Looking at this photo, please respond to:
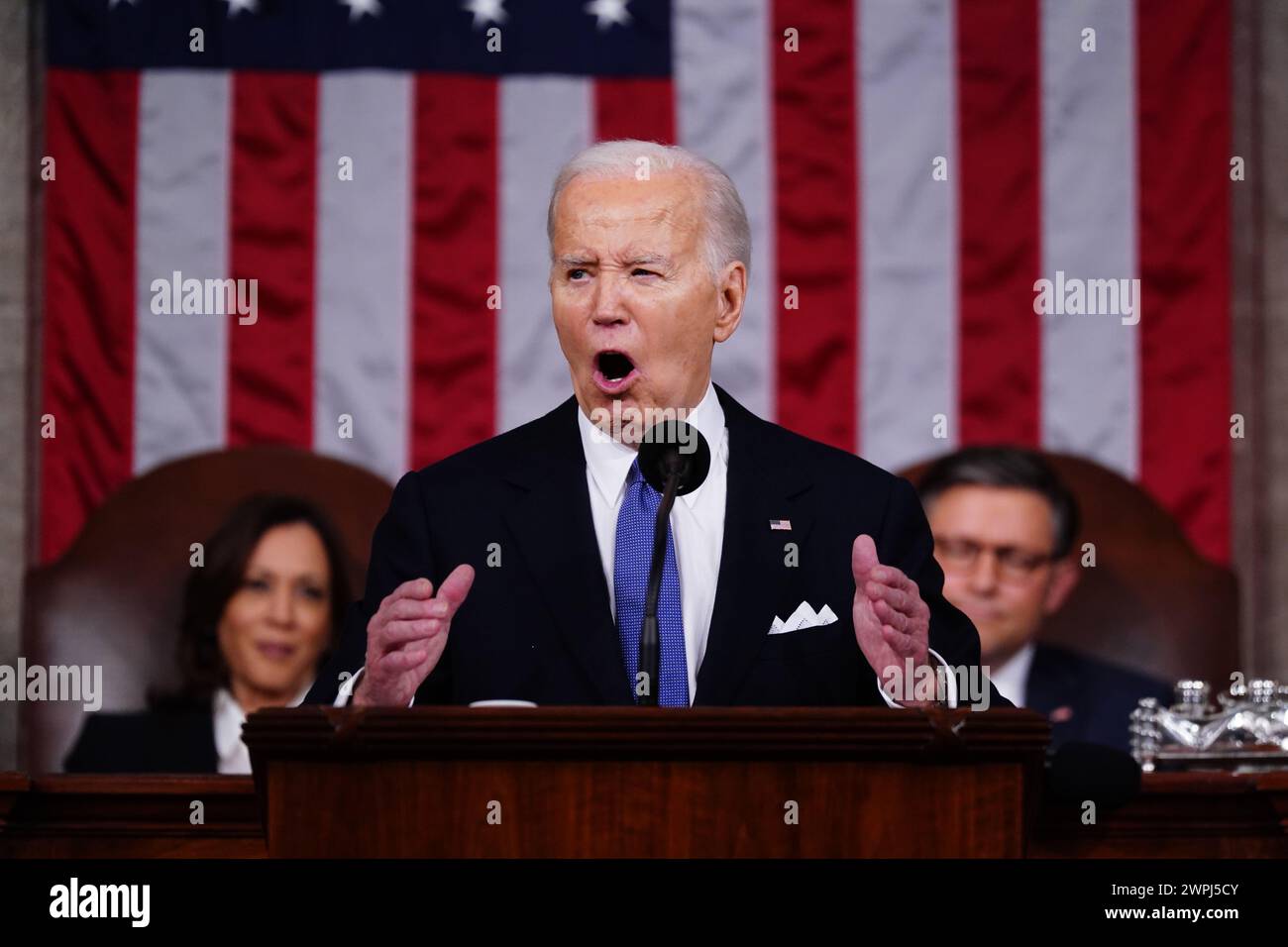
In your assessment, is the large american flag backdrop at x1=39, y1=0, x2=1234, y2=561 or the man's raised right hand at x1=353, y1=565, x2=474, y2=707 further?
the large american flag backdrop at x1=39, y1=0, x2=1234, y2=561

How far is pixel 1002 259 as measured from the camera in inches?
246

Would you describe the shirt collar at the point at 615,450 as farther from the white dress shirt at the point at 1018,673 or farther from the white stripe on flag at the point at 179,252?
the white stripe on flag at the point at 179,252

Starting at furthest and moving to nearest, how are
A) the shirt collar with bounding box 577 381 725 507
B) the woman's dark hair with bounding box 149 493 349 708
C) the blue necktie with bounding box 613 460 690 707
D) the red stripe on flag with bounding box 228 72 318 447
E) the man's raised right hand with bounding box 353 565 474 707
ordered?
1. the red stripe on flag with bounding box 228 72 318 447
2. the woman's dark hair with bounding box 149 493 349 708
3. the shirt collar with bounding box 577 381 725 507
4. the blue necktie with bounding box 613 460 690 707
5. the man's raised right hand with bounding box 353 565 474 707

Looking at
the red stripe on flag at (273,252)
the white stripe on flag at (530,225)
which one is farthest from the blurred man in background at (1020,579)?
the red stripe on flag at (273,252)

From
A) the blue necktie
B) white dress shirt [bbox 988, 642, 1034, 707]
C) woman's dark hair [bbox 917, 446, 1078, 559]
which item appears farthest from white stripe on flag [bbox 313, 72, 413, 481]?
the blue necktie

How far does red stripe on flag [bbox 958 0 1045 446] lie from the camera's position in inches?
244

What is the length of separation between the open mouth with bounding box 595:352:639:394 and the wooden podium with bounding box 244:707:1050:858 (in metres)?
1.19

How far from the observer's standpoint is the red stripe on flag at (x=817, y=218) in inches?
244

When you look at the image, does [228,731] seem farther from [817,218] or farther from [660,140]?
[817,218]

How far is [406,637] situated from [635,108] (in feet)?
12.5

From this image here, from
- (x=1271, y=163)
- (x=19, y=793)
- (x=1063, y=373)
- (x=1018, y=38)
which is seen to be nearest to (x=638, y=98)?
(x=1018, y=38)

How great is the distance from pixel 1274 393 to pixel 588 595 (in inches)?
154

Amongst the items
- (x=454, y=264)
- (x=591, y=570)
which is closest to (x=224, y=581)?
(x=454, y=264)

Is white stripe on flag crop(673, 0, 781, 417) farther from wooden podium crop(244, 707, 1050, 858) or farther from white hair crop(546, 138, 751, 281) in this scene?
wooden podium crop(244, 707, 1050, 858)
